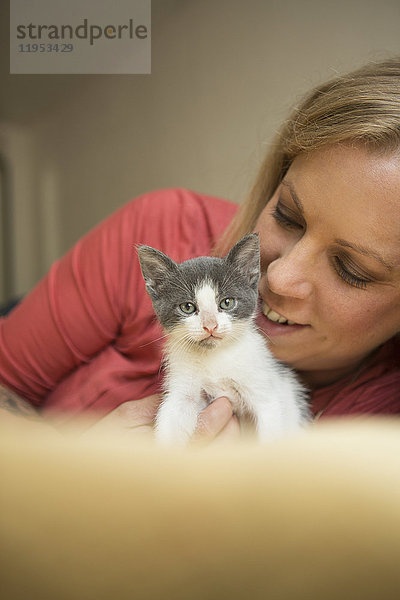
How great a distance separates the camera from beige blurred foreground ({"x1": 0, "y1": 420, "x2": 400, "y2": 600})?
11.8 inches

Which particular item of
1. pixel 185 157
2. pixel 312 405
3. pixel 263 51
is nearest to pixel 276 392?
pixel 312 405

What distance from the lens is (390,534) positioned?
0.29 meters

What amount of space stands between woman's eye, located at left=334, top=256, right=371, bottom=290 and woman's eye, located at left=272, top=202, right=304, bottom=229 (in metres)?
0.07

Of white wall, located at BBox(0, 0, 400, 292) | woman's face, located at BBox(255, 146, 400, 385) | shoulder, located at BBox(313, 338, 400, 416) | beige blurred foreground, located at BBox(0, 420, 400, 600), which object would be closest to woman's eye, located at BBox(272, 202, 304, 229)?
woman's face, located at BBox(255, 146, 400, 385)

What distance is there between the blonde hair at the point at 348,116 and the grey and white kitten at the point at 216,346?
10 cm

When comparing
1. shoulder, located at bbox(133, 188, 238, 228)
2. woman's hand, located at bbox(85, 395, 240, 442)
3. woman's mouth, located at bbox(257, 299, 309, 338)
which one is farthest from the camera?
shoulder, located at bbox(133, 188, 238, 228)

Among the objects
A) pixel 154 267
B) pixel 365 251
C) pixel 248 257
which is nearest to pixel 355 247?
pixel 365 251

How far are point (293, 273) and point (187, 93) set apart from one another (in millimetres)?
276

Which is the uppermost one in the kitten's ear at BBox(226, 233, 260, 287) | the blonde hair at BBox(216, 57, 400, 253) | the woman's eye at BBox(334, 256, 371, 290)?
the blonde hair at BBox(216, 57, 400, 253)

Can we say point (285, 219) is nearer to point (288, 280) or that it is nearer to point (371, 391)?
point (288, 280)

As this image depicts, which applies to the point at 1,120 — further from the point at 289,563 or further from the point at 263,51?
the point at 289,563

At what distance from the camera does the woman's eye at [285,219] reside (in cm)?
66

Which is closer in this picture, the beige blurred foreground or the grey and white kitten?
the beige blurred foreground

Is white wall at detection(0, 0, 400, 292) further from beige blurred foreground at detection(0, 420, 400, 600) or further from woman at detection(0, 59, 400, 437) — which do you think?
beige blurred foreground at detection(0, 420, 400, 600)
